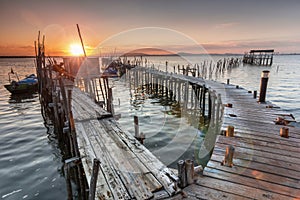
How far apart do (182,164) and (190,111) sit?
12669 mm

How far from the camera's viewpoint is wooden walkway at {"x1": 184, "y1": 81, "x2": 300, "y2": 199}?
3.56 meters

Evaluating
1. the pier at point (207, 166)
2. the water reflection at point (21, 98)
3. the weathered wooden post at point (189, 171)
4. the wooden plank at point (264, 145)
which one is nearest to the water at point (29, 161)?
the pier at point (207, 166)

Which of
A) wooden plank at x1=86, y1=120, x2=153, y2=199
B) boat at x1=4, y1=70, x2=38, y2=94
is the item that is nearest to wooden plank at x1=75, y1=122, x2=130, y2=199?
wooden plank at x1=86, y1=120, x2=153, y2=199

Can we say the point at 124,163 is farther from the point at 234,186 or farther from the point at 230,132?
the point at 230,132

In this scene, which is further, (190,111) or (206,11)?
(206,11)

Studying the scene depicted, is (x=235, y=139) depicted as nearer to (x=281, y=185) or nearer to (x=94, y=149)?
(x=281, y=185)

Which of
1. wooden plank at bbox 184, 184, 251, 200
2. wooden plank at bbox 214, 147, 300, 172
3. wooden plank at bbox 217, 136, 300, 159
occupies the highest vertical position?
wooden plank at bbox 217, 136, 300, 159

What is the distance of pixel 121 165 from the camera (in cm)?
480

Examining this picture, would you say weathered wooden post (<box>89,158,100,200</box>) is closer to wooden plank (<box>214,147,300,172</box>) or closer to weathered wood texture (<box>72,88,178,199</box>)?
weathered wood texture (<box>72,88,178,199</box>)

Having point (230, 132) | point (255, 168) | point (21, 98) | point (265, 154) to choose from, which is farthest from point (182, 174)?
point (21, 98)

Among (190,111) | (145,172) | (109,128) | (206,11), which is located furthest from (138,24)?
(145,172)

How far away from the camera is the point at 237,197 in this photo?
3426 mm

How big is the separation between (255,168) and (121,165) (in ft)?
11.1

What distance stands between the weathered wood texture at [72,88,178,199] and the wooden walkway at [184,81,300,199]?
0.73 metres
